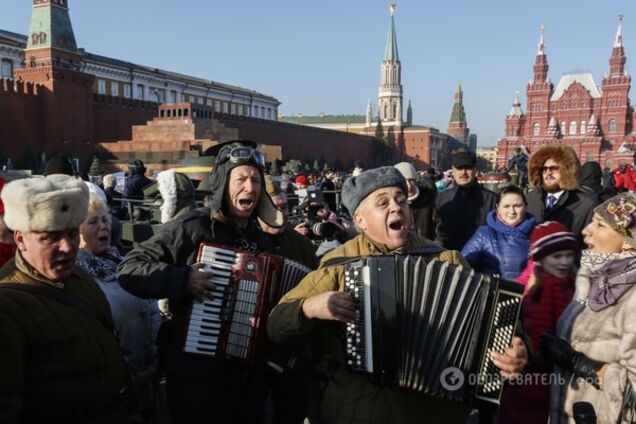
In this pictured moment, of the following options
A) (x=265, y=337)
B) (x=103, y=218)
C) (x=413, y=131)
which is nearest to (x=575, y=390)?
(x=265, y=337)

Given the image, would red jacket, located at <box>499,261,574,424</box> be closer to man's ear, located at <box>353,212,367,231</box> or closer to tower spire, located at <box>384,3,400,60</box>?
man's ear, located at <box>353,212,367,231</box>

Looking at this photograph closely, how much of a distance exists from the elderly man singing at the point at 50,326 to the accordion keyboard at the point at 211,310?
377 mm

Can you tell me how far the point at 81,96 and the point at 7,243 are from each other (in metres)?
35.0

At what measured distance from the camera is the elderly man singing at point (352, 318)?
193cm

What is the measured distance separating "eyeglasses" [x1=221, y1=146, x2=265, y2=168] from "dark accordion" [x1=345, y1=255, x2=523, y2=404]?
36.3 inches

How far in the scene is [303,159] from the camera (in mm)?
54250

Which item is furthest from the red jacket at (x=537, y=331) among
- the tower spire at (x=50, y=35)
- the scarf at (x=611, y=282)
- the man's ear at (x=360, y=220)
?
the tower spire at (x=50, y=35)

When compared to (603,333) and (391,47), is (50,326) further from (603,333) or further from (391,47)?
(391,47)

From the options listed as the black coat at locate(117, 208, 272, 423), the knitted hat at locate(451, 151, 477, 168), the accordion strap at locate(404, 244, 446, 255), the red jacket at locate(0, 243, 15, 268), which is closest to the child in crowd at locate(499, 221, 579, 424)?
the accordion strap at locate(404, 244, 446, 255)

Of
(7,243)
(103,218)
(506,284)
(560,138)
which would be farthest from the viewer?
(560,138)

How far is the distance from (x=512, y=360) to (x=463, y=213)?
9.86 ft

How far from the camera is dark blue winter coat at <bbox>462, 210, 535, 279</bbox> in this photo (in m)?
3.60

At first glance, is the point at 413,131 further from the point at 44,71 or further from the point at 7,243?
the point at 7,243

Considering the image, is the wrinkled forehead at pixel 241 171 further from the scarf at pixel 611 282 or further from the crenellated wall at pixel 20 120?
the crenellated wall at pixel 20 120
